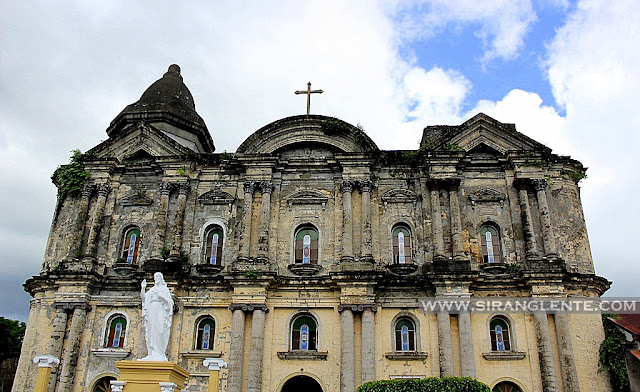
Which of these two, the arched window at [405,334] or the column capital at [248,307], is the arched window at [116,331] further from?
the arched window at [405,334]

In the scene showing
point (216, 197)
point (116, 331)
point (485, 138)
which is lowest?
point (116, 331)

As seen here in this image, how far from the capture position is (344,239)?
18.9m

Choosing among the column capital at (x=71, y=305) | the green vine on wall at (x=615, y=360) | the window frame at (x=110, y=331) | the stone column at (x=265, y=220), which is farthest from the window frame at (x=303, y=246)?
the green vine on wall at (x=615, y=360)

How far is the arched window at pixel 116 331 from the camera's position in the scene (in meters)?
18.7

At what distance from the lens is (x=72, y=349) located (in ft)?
59.8

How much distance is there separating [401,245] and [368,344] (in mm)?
3704

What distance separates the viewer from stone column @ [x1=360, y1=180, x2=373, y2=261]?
18.7m

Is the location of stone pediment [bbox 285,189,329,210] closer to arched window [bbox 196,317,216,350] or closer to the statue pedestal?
arched window [bbox 196,317,216,350]

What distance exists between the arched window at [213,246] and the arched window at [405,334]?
638 centimetres

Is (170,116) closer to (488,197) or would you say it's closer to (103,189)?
(103,189)

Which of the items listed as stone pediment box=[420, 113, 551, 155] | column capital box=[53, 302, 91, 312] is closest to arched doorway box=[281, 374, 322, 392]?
column capital box=[53, 302, 91, 312]

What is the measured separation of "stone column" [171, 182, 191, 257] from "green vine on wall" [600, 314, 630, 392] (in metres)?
13.8

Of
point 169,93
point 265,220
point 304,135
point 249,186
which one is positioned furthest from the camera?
point 169,93

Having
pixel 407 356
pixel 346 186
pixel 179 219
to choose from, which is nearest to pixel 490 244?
pixel 407 356
